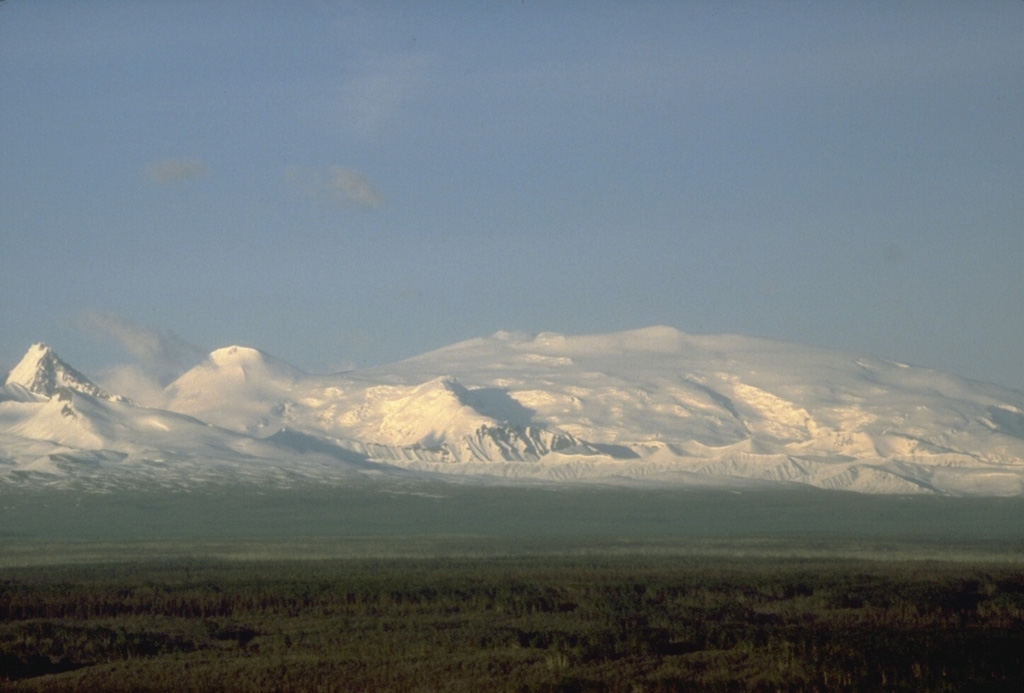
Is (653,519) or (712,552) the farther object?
(653,519)

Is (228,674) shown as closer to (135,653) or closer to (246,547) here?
(135,653)

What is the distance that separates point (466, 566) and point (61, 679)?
157 ft

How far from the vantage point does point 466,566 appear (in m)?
96.5

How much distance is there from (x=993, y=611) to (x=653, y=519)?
13185cm

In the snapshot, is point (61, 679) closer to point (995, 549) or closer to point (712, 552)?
point (712, 552)

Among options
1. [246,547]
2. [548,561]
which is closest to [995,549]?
[548,561]

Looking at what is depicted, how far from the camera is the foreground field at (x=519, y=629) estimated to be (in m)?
48.4

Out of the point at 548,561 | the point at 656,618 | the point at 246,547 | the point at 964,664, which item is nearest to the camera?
the point at 964,664

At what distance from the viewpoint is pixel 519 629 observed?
58.5m

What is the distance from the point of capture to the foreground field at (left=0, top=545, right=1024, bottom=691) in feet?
159

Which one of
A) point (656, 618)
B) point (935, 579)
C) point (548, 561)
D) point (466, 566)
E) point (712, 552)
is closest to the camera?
point (656, 618)

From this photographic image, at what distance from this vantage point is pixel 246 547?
137 meters

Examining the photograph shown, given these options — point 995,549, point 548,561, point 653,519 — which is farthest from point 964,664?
point 653,519

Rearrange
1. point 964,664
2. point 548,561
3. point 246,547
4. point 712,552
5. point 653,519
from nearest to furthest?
point 964,664 → point 548,561 → point 712,552 → point 246,547 → point 653,519
